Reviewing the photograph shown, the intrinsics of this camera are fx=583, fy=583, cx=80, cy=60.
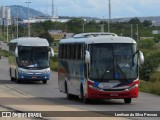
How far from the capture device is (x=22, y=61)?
4156 centimetres

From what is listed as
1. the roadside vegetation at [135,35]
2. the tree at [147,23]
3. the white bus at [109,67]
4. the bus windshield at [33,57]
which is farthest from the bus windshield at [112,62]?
the tree at [147,23]

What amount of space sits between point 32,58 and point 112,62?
17.5 meters

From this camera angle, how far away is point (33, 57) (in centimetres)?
4125

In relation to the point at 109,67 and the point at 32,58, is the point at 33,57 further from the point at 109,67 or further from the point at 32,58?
the point at 109,67

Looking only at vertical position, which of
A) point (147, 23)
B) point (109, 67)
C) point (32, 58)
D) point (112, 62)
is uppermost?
point (112, 62)

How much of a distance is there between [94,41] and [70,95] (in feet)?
15.0

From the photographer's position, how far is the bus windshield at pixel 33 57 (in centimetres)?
4112

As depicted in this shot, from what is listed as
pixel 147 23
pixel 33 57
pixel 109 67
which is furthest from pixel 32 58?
pixel 147 23

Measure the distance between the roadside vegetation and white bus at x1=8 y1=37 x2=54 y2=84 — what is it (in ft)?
22.9

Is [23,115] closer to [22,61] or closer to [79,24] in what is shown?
[22,61]

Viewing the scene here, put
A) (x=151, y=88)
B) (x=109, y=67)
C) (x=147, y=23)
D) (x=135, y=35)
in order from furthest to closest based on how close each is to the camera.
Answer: (x=147, y=23)
(x=135, y=35)
(x=151, y=88)
(x=109, y=67)

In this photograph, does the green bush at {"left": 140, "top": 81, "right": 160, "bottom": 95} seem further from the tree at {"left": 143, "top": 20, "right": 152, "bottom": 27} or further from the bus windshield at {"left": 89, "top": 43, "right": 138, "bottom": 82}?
the tree at {"left": 143, "top": 20, "right": 152, "bottom": 27}

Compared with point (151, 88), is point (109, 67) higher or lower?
higher

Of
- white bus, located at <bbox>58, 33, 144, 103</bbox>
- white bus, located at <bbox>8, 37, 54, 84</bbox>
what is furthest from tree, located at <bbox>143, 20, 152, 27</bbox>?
white bus, located at <bbox>58, 33, 144, 103</bbox>
